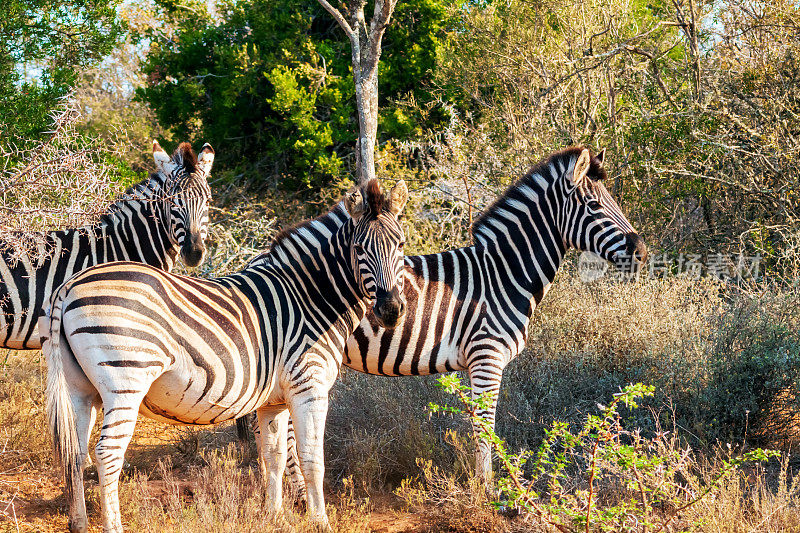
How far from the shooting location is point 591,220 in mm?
5180

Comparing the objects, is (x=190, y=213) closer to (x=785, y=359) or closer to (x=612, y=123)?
(x=785, y=359)

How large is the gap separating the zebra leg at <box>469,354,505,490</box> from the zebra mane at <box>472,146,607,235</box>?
3.44 ft

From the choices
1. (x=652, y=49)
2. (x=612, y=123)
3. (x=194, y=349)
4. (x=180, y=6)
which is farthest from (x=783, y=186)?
(x=180, y=6)

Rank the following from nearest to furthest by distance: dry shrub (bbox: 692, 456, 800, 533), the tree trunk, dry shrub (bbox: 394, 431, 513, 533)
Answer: dry shrub (bbox: 692, 456, 800, 533)
dry shrub (bbox: 394, 431, 513, 533)
the tree trunk

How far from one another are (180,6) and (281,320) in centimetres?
1155

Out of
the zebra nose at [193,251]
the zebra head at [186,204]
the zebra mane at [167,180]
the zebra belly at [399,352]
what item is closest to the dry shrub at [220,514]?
the zebra belly at [399,352]

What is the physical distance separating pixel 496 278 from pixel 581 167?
102cm

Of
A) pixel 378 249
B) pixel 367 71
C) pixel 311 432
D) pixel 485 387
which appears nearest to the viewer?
pixel 311 432

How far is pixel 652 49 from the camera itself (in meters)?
10.8

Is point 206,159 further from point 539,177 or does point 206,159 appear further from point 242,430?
point 539,177

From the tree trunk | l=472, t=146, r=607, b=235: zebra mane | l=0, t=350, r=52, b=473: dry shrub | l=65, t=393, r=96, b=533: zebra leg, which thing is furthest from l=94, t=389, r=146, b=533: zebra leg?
the tree trunk

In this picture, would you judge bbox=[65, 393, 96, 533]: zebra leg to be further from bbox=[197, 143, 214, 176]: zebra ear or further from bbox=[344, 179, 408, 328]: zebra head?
bbox=[197, 143, 214, 176]: zebra ear

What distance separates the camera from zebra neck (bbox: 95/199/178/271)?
5531mm

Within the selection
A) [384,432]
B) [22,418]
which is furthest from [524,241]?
[22,418]
